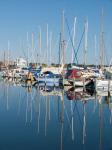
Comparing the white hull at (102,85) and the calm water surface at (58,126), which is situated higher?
the white hull at (102,85)

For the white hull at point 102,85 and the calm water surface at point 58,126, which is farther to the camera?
the white hull at point 102,85

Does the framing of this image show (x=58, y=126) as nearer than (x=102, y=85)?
Yes

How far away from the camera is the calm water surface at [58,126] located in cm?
1455

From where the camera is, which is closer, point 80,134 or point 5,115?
point 80,134

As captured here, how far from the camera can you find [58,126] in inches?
744

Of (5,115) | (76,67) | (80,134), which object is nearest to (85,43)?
(76,67)

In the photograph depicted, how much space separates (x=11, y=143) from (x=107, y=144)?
3537 millimetres

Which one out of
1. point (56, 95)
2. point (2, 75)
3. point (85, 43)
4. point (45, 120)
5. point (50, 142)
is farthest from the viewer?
point (2, 75)

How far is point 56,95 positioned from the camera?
35125 mm

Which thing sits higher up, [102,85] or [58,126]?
[102,85]

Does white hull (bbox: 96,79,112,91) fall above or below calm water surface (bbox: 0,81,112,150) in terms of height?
above

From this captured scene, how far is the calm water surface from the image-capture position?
14547mm

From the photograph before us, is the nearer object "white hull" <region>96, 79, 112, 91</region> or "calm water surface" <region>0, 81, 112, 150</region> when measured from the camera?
"calm water surface" <region>0, 81, 112, 150</region>

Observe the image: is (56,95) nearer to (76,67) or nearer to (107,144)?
(76,67)
